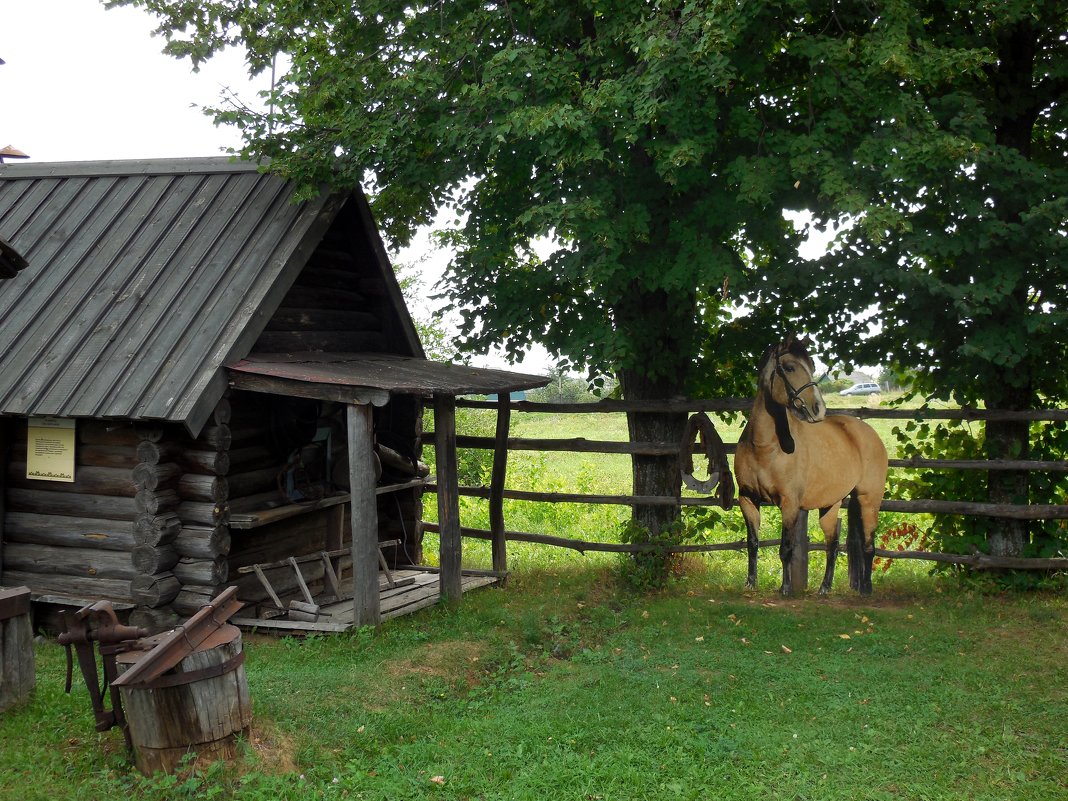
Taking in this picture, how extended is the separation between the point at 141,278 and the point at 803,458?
730 cm

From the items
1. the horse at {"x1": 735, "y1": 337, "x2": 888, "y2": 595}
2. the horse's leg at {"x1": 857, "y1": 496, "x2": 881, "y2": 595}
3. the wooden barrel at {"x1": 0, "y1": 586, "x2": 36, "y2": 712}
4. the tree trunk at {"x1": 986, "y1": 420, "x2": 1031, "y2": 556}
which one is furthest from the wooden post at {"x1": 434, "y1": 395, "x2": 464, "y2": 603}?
the tree trunk at {"x1": 986, "y1": 420, "x2": 1031, "y2": 556}

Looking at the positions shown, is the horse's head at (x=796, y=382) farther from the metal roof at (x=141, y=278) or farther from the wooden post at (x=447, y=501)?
the metal roof at (x=141, y=278)

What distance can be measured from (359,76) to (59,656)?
668 cm

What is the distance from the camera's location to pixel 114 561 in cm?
951

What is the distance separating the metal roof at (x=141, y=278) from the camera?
29.9 feet

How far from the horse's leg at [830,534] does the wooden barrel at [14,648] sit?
7461 mm

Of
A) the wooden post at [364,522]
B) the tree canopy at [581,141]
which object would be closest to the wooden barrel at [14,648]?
the wooden post at [364,522]

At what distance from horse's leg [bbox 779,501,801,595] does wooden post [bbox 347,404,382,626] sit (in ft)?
13.8

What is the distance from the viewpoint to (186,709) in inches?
240

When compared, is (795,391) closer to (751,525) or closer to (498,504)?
(751,525)

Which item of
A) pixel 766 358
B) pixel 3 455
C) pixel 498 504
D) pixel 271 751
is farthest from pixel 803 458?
pixel 3 455

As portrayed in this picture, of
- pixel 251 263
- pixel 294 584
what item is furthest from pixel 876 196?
pixel 294 584

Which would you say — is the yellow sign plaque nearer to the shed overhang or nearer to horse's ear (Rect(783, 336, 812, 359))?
the shed overhang

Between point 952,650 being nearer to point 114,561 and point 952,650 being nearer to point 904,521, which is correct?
point 904,521
